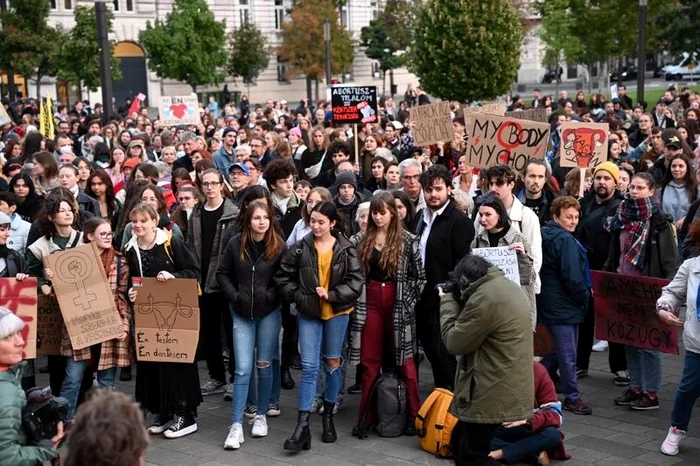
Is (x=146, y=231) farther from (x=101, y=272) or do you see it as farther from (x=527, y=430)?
(x=527, y=430)

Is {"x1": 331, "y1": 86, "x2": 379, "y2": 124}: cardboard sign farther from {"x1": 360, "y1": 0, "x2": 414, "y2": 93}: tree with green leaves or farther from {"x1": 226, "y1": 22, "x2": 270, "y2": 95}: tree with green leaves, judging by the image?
{"x1": 360, "y1": 0, "x2": 414, "y2": 93}: tree with green leaves

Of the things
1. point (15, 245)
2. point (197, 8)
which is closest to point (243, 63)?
point (197, 8)

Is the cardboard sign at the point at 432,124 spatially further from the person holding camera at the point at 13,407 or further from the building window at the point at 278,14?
the building window at the point at 278,14

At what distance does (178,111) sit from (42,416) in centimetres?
1658

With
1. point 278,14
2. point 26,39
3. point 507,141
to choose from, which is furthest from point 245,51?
point 507,141

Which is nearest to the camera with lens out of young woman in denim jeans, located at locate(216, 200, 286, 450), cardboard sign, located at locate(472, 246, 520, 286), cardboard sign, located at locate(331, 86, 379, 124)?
young woman in denim jeans, located at locate(216, 200, 286, 450)

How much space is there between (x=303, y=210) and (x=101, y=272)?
6.07 ft

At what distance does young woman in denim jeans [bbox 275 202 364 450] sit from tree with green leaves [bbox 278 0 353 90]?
168 feet

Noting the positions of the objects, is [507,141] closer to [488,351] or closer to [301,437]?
[301,437]

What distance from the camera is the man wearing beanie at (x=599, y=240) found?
9.73 metres

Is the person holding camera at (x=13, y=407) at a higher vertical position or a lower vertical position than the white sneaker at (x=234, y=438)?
higher

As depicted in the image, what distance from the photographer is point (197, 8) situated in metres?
51.7

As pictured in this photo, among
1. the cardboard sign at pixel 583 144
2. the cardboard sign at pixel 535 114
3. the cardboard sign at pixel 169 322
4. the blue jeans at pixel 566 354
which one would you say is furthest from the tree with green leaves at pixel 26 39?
the blue jeans at pixel 566 354

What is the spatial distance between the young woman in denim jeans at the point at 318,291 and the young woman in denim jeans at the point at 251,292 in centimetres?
16
